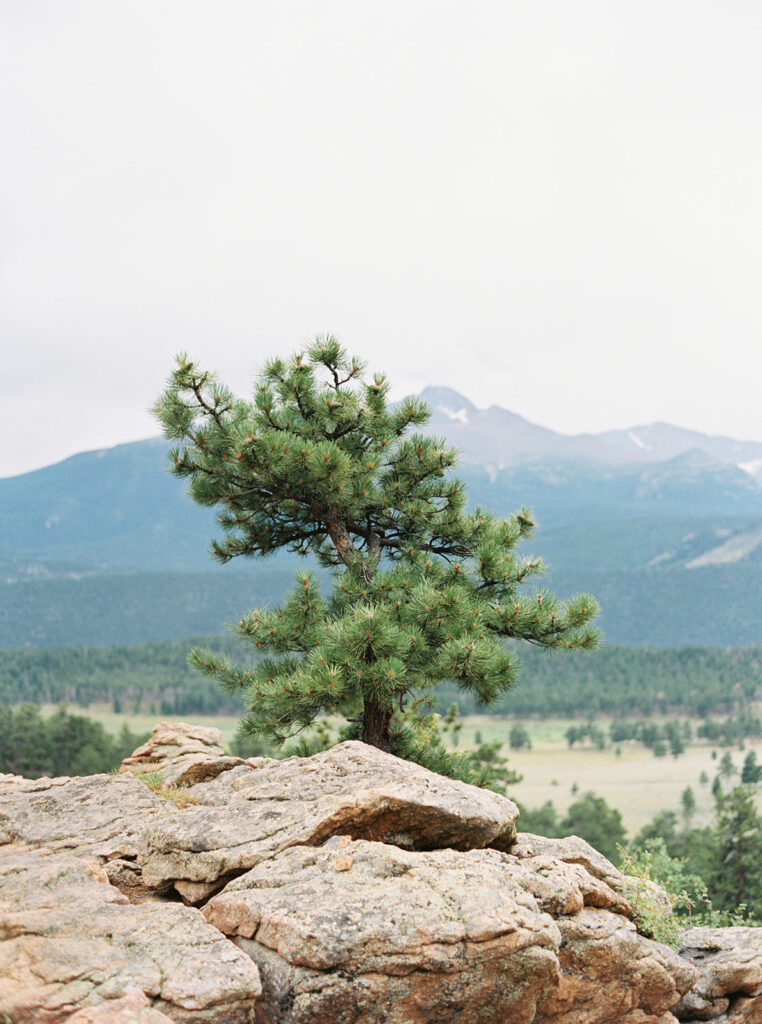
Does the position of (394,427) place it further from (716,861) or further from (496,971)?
(716,861)

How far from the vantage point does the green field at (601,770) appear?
120875 mm

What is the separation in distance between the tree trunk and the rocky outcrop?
3.29m

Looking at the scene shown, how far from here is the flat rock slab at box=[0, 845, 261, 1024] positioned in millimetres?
6465

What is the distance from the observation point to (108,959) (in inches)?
276

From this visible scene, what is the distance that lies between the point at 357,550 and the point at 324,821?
648 cm

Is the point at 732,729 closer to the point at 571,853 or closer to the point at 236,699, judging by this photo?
the point at 236,699

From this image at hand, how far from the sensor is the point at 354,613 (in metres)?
12.4

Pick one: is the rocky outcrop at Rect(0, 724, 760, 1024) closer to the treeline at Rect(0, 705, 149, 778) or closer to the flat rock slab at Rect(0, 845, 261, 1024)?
the flat rock slab at Rect(0, 845, 261, 1024)

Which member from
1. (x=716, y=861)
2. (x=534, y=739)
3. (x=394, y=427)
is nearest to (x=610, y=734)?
(x=534, y=739)

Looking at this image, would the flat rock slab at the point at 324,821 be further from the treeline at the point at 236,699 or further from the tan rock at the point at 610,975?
the treeline at the point at 236,699

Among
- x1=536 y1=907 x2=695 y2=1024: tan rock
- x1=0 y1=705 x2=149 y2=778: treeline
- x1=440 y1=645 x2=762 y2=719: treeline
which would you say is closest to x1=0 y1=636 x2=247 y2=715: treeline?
x1=440 y1=645 x2=762 y2=719: treeline

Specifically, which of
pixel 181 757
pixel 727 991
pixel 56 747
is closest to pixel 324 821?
pixel 727 991

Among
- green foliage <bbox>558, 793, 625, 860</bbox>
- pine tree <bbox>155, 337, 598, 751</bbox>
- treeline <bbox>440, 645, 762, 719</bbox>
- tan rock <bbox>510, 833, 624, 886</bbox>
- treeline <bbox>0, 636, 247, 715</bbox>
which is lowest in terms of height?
treeline <bbox>440, 645, 762, 719</bbox>

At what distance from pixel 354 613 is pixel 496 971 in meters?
5.70
